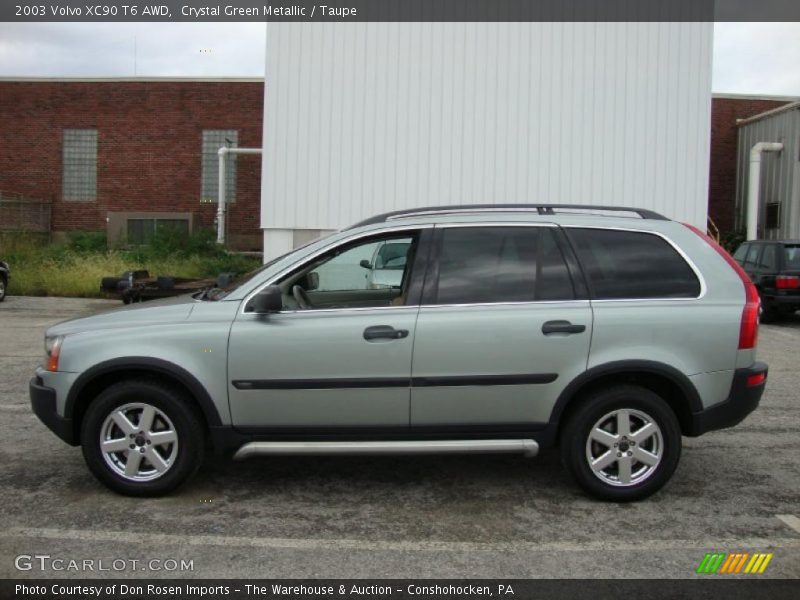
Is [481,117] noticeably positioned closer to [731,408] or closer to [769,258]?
[769,258]

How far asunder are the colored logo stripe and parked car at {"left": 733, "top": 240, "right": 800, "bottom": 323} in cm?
1100

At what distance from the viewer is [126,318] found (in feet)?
14.9

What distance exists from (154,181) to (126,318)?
25.3 metres

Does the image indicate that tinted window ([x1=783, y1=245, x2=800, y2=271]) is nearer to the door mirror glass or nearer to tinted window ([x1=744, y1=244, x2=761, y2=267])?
tinted window ([x1=744, y1=244, x2=761, y2=267])

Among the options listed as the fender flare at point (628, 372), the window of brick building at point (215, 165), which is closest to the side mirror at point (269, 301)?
the fender flare at point (628, 372)

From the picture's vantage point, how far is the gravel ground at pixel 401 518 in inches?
147

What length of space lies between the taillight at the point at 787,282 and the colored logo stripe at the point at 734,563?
36.1 feet

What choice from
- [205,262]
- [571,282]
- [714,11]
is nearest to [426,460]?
[571,282]

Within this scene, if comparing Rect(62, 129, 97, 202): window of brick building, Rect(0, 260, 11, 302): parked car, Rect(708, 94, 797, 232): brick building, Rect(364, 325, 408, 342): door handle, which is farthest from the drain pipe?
Rect(364, 325, 408, 342): door handle

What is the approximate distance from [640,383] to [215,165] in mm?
25588

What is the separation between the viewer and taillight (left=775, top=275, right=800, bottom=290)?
13445 mm

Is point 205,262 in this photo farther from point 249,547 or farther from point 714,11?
point 249,547

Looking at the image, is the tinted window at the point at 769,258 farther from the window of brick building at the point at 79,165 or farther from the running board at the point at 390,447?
the window of brick building at the point at 79,165

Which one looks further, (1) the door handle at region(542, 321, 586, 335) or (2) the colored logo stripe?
(1) the door handle at region(542, 321, 586, 335)
